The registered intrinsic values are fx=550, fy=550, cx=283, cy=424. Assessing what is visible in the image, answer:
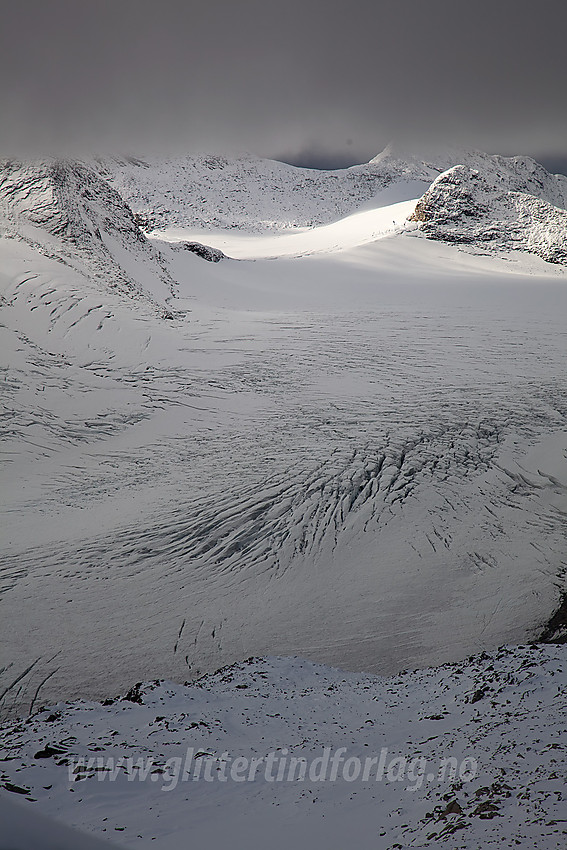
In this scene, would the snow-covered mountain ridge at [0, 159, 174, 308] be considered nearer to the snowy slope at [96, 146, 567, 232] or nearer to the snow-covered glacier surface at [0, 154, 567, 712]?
the snow-covered glacier surface at [0, 154, 567, 712]

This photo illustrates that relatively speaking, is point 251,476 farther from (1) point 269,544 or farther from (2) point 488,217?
(2) point 488,217

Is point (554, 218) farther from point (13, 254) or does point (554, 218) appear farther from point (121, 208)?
point (13, 254)

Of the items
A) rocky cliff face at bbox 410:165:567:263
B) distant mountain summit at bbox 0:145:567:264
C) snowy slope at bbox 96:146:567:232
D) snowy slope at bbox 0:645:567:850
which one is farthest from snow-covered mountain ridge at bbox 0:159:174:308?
snowy slope at bbox 96:146:567:232

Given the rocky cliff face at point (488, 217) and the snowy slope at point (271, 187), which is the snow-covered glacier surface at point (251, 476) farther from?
the snowy slope at point (271, 187)

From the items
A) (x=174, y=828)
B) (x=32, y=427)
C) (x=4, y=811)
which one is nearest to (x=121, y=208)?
(x=32, y=427)

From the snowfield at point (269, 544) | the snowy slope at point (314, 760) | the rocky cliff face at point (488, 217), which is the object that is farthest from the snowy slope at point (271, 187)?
the snowy slope at point (314, 760)

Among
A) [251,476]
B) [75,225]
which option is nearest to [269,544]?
[251,476]
